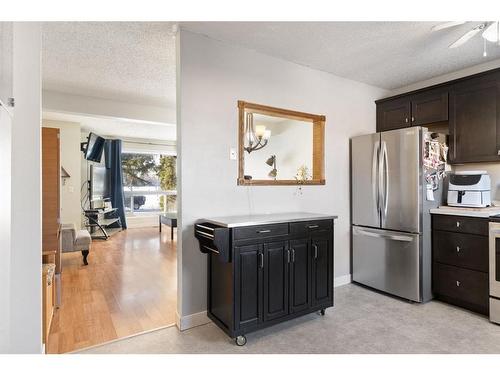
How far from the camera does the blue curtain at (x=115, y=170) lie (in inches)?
296

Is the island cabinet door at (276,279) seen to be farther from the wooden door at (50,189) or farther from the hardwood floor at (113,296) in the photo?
the wooden door at (50,189)

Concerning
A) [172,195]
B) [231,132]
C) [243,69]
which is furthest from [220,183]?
[172,195]

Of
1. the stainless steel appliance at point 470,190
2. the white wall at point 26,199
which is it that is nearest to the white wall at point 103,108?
the white wall at point 26,199

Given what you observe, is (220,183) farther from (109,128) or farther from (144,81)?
(109,128)

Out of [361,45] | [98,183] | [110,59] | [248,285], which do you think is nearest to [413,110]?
[361,45]

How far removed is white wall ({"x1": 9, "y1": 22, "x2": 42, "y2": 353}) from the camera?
1.55 meters

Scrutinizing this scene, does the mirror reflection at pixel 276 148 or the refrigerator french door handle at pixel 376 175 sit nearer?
the mirror reflection at pixel 276 148

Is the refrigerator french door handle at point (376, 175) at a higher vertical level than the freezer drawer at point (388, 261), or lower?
higher

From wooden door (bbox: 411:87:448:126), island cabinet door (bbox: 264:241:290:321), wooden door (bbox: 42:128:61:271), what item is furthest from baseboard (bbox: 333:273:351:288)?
wooden door (bbox: 42:128:61:271)

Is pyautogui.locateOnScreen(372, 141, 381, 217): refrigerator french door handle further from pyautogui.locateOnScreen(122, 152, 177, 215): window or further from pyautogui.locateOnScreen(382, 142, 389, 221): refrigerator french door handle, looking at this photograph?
pyautogui.locateOnScreen(122, 152, 177, 215): window

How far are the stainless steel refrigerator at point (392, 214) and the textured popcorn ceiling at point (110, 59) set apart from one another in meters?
2.52

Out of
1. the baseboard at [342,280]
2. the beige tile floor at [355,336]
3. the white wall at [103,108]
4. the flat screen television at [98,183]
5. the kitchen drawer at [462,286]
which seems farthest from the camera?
the flat screen television at [98,183]

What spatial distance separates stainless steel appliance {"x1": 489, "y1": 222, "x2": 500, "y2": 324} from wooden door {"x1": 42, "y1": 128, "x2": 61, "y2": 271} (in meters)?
4.05

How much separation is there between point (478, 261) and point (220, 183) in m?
2.55
